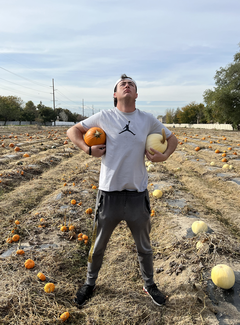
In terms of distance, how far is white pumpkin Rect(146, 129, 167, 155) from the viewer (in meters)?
3.04

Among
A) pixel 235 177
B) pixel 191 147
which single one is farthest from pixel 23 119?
pixel 235 177

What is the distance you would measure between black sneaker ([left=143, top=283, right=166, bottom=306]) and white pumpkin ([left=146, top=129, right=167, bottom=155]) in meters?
1.95

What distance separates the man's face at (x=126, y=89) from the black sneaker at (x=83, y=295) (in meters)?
2.72

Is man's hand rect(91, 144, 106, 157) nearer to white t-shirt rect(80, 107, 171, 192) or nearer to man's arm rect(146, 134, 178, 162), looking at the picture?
white t-shirt rect(80, 107, 171, 192)

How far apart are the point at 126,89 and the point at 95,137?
2.44 ft

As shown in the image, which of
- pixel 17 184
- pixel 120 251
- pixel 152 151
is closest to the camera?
pixel 152 151

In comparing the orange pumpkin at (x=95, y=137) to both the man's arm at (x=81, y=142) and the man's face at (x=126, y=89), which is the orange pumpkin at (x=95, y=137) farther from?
the man's face at (x=126, y=89)

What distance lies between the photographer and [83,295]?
3.31m

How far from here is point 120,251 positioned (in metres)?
4.76

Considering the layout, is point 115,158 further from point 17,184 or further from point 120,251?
point 17,184

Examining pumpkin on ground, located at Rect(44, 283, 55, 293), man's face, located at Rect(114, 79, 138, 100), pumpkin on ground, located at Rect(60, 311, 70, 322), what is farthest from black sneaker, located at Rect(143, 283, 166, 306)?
man's face, located at Rect(114, 79, 138, 100)

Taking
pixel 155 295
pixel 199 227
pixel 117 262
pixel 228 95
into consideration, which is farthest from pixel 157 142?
pixel 228 95

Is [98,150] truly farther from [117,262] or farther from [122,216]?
[117,262]

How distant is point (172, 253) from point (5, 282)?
9.17ft
